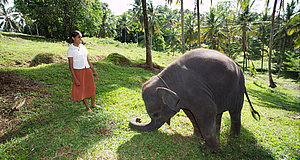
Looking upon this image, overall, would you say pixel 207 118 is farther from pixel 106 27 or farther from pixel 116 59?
pixel 106 27

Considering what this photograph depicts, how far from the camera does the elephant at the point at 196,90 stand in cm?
335

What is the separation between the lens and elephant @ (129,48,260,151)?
11.0 ft

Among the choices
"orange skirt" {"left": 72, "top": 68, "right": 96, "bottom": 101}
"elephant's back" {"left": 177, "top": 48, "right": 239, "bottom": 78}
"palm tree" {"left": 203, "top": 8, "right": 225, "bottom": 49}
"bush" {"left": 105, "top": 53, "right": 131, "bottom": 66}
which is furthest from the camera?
"palm tree" {"left": 203, "top": 8, "right": 225, "bottom": 49}

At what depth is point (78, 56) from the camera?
4.26 meters

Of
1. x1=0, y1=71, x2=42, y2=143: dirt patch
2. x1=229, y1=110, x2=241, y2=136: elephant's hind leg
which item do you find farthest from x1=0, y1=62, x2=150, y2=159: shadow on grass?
x1=229, y1=110, x2=241, y2=136: elephant's hind leg

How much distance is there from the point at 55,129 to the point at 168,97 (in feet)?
9.52

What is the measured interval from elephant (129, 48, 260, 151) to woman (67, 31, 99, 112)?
76.4 inches

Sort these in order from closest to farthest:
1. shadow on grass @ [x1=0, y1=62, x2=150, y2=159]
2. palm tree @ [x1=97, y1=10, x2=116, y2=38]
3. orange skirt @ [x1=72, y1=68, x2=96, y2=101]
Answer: shadow on grass @ [x1=0, y1=62, x2=150, y2=159] < orange skirt @ [x1=72, y1=68, x2=96, y2=101] < palm tree @ [x1=97, y1=10, x2=116, y2=38]

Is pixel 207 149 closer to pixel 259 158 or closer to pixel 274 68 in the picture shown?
pixel 259 158

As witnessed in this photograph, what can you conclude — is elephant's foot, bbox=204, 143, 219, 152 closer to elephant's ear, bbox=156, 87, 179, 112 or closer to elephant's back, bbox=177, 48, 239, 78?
elephant's ear, bbox=156, 87, 179, 112

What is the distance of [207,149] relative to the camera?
381cm

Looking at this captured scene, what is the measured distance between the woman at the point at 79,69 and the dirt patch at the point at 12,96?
152cm

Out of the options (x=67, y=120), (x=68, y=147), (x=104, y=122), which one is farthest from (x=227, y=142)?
(x=67, y=120)

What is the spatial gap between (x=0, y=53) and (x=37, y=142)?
27.5ft
